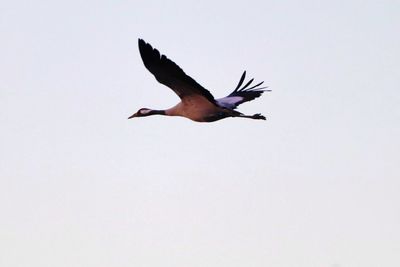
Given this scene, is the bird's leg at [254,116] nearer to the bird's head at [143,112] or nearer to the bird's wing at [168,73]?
the bird's wing at [168,73]

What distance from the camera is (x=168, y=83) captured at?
2475 cm

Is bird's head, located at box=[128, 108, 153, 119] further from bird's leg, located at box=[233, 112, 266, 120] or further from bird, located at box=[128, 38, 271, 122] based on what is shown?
bird's leg, located at box=[233, 112, 266, 120]

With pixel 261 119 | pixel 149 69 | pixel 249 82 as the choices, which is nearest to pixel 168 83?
pixel 149 69

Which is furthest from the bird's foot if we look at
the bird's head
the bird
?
the bird's head

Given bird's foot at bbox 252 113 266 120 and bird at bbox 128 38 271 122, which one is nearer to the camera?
bird at bbox 128 38 271 122

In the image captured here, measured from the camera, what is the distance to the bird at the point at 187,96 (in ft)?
75.8

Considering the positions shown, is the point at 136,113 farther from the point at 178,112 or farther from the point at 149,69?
the point at 149,69

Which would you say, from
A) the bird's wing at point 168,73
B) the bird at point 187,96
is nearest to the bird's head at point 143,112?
the bird at point 187,96

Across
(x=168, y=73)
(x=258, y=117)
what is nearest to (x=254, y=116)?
(x=258, y=117)

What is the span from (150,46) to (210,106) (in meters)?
3.57

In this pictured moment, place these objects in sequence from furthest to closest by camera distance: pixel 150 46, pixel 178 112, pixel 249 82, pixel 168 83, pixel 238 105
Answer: pixel 249 82 < pixel 238 105 < pixel 178 112 < pixel 168 83 < pixel 150 46

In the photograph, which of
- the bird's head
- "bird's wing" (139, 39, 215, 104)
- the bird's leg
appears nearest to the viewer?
"bird's wing" (139, 39, 215, 104)

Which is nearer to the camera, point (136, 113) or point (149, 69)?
point (149, 69)

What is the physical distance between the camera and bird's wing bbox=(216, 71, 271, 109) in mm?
28028
